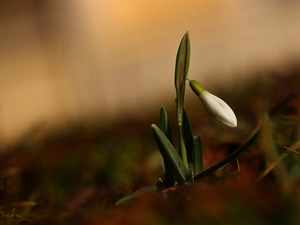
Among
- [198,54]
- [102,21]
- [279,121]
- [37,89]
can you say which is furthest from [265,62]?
[279,121]

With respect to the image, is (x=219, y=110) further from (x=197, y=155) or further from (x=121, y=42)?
(x=121, y=42)

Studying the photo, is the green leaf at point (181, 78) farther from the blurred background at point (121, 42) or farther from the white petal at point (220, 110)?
the blurred background at point (121, 42)

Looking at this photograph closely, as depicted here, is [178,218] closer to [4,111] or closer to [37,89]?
[4,111]

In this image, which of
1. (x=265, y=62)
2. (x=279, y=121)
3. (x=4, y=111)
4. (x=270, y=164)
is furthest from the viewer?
(x=265, y=62)

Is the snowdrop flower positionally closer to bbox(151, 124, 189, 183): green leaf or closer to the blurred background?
bbox(151, 124, 189, 183): green leaf

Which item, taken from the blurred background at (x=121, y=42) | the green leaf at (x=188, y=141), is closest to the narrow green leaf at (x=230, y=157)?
the green leaf at (x=188, y=141)

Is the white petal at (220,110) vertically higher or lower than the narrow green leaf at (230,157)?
higher

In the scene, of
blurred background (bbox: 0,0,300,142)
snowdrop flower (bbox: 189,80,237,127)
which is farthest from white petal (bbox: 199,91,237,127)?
blurred background (bbox: 0,0,300,142)

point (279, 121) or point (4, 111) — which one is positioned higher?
point (279, 121)
